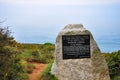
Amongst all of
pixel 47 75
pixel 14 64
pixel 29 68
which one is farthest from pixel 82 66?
pixel 29 68

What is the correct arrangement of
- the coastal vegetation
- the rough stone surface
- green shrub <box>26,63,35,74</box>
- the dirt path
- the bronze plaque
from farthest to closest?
green shrub <box>26,63,35,74</box>, the dirt path, the bronze plaque, the rough stone surface, the coastal vegetation

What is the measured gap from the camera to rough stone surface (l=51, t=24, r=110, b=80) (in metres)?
15.3

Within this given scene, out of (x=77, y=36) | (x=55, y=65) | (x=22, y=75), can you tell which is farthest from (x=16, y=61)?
(x=77, y=36)

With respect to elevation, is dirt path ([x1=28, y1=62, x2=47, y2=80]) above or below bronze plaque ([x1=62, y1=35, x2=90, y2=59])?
below

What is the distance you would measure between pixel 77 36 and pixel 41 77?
7.02 feet

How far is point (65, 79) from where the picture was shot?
50.4ft

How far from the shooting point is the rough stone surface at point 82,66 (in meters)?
15.3

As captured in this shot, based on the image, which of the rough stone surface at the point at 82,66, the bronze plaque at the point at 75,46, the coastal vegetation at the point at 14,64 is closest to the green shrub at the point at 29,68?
the coastal vegetation at the point at 14,64

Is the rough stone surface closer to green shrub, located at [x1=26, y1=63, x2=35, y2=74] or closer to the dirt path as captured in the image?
the dirt path

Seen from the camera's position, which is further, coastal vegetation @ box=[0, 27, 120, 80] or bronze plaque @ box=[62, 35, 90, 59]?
bronze plaque @ box=[62, 35, 90, 59]

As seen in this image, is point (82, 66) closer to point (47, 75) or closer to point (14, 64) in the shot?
point (47, 75)

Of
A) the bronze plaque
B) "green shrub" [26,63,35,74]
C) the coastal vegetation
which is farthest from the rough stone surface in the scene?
"green shrub" [26,63,35,74]

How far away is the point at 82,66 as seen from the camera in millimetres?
15289

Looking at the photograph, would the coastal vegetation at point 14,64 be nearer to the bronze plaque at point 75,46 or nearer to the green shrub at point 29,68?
the green shrub at point 29,68
